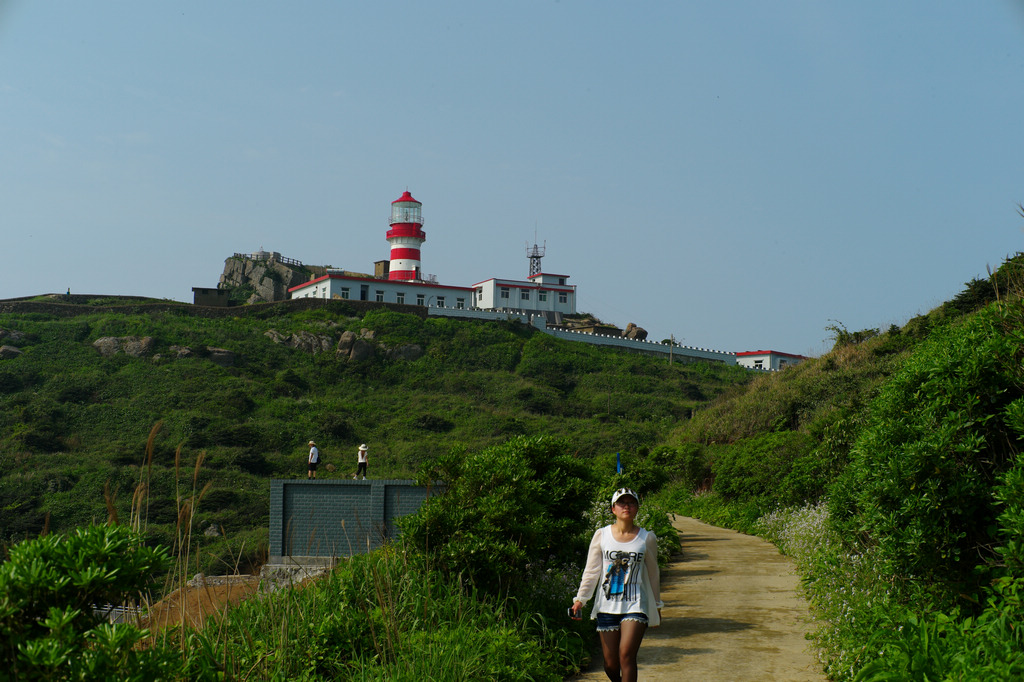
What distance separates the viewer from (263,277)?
89.9m

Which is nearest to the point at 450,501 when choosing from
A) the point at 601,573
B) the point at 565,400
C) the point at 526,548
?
the point at 526,548

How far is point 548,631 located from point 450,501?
1.74m

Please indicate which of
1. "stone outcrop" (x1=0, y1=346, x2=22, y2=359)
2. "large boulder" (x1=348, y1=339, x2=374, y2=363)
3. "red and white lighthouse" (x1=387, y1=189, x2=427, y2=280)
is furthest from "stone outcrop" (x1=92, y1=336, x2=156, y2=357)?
"red and white lighthouse" (x1=387, y1=189, x2=427, y2=280)

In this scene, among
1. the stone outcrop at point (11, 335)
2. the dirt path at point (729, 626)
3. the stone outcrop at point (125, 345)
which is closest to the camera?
the dirt path at point (729, 626)

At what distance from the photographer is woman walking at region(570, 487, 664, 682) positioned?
18.2 ft

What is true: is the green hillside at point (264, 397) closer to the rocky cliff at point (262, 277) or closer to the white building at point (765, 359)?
the white building at point (765, 359)

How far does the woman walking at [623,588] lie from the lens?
18.2ft

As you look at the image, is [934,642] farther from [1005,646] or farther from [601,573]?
[601,573]

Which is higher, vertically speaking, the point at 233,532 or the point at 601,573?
the point at 601,573

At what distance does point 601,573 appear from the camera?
229 inches

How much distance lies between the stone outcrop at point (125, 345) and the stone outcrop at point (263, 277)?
28424mm

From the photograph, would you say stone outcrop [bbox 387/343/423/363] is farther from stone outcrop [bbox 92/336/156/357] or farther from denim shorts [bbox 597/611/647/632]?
denim shorts [bbox 597/611/647/632]

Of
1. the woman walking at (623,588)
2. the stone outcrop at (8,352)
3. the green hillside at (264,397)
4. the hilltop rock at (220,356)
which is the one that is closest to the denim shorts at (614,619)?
the woman walking at (623,588)

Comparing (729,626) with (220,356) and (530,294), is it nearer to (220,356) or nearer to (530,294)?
(220,356)
